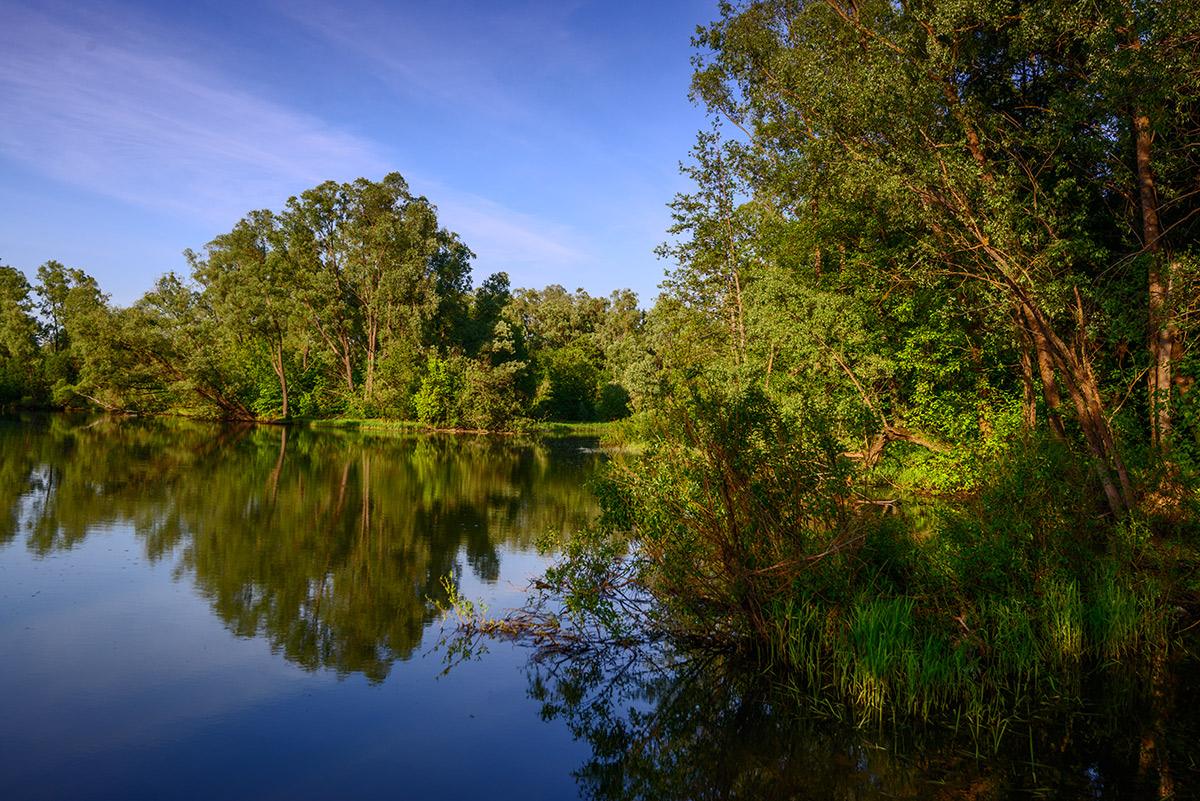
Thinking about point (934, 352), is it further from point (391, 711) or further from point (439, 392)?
point (439, 392)

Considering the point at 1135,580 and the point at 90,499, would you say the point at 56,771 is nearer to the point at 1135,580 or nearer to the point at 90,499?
the point at 1135,580

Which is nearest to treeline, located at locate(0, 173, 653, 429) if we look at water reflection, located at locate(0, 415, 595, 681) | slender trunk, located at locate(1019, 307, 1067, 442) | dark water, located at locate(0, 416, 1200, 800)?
water reflection, located at locate(0, 415, 595, 681)

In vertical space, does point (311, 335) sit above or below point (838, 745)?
above

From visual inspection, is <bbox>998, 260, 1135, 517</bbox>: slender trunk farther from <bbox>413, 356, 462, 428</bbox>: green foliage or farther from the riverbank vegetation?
<bbox>413, 356, 462, 428</bbox>: green foliage

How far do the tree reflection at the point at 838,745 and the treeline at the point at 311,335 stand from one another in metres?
36.1

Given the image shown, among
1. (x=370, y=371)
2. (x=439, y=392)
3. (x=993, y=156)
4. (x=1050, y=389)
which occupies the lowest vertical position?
(x=439, y=392)

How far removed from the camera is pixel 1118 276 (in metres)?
15.2

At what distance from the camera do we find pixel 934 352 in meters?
21.4

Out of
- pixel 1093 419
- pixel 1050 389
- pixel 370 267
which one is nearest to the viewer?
pixel 1093 419

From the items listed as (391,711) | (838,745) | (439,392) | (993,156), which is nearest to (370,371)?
(439,392)

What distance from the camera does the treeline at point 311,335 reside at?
52.2 meters

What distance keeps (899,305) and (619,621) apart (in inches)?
630

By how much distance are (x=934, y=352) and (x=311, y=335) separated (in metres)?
53.8

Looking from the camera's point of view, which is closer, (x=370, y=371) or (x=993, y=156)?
(x=993, y=156)
